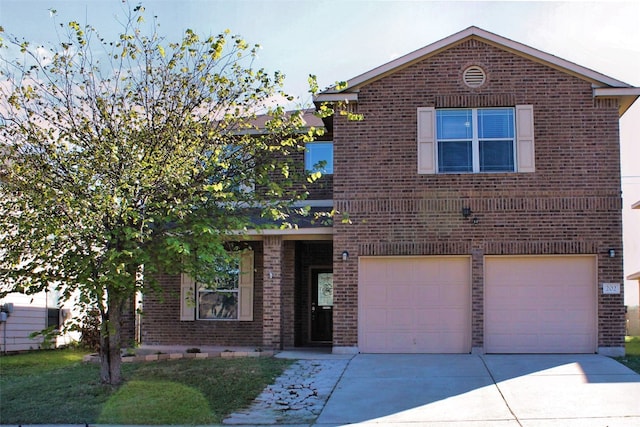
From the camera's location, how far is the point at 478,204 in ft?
51.2

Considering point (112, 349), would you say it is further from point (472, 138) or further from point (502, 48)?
point (502, 48)

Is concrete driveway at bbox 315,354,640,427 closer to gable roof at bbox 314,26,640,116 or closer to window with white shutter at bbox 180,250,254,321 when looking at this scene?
window with white shutter at bbox 180,250,254,321

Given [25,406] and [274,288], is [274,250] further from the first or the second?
[25,406]

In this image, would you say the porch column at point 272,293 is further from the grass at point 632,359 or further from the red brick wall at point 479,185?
the grass at point 632,359

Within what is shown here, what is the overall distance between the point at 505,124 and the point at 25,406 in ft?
34.6

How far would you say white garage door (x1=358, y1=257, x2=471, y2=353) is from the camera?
15.7 m

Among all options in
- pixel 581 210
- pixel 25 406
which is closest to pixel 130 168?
pixel 25 406

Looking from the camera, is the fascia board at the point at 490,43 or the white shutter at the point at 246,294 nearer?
the fascia board at the point at 490,43

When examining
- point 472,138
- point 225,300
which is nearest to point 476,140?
point 472,138

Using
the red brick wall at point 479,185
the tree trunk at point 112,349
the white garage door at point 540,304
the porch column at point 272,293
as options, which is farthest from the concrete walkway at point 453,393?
the tree trunk at point 112,349

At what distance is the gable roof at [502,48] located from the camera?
15461 millimetres

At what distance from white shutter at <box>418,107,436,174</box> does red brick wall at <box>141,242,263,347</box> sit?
4.82 meters

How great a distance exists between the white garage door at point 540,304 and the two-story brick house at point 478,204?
0.08ft

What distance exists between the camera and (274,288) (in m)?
16.8
